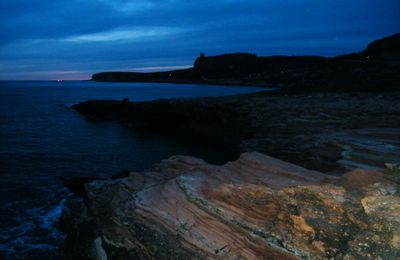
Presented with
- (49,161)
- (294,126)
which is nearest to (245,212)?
(294,126)

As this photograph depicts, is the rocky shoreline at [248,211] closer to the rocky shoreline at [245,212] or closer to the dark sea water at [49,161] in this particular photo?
the rocky shoreline at [245,212]

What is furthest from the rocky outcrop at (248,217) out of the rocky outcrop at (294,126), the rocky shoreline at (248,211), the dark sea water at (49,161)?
the rocky outcrop at (294,126)

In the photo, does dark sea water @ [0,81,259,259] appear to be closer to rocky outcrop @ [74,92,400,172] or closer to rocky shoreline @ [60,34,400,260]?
rocky shoreline @ [60,34,400,260]

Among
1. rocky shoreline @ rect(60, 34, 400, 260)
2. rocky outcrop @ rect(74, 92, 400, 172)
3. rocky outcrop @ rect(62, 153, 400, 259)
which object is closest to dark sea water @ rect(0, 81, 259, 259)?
rocky shoreline @ rect(60, 34, 400, 260)

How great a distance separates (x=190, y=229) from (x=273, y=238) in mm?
2669

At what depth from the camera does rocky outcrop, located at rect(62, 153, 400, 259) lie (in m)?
8.55

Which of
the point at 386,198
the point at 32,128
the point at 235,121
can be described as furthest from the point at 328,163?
the point at 32,128

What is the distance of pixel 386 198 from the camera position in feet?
32.3

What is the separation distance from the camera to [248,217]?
32.1ft

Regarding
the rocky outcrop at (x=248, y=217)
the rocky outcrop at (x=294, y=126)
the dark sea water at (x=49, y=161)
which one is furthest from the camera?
the rocky outcrop at (x=294, y=126)

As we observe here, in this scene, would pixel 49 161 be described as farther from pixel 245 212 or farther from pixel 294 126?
pixel 245 212

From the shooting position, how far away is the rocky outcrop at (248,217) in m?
8.55

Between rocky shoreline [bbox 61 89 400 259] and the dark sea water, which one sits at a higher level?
rocky shoreline [bbox 61 89 400 259]

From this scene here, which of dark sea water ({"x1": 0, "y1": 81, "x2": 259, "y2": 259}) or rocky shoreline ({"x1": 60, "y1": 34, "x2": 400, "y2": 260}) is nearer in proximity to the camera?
rocky shoreline ({"x1": 60, "y1": 34, "x2": 400, "y2": 260})
